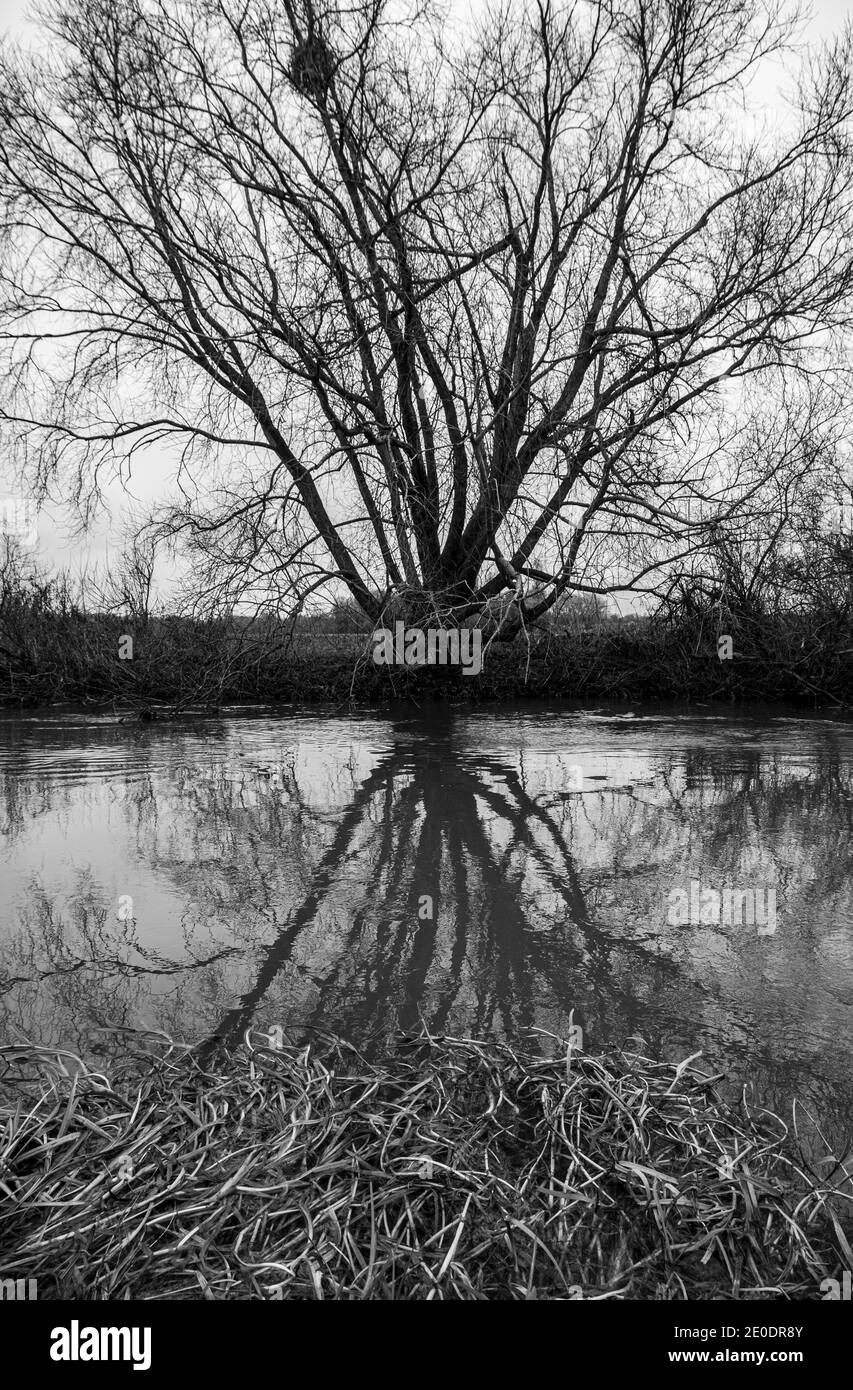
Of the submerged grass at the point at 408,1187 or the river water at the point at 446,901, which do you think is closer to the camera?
the submerged grass at the point at 408,1187

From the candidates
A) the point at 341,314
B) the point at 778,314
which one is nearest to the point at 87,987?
the point at 341,314

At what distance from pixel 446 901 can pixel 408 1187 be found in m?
2.33

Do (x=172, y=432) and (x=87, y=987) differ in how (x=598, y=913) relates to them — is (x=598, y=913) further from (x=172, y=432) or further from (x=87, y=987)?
(x=172, y=432)

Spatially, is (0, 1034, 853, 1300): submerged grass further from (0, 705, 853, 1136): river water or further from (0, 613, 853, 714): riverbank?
(0, 613, 853, 714): riverbank

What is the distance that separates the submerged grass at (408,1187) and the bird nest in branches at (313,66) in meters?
11.9

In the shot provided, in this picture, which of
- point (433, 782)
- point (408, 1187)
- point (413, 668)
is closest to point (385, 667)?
point (413, 668)

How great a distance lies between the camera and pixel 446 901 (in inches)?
166

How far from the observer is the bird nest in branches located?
10859 millimetres

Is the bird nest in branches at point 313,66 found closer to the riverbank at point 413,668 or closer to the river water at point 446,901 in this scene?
the riverbank at point 413,668

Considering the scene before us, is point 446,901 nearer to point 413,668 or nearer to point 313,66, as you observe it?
point 413,668

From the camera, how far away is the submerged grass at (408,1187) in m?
1.72

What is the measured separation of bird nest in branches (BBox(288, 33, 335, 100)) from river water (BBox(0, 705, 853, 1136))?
8296mm

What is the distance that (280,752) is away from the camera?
8664mm

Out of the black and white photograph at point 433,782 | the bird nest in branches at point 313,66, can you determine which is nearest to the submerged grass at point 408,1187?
the black and white photograph at point 433,782
